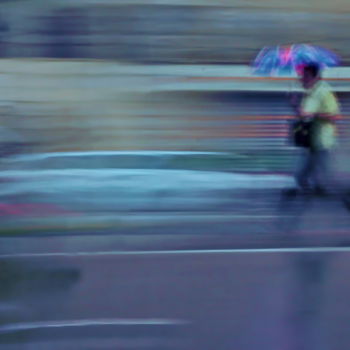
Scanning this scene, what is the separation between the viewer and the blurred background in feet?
15.8

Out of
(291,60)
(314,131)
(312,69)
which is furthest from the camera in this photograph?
(291,60)

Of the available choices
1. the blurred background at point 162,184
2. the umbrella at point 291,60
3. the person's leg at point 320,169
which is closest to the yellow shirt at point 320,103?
the person's leg at point 320,169

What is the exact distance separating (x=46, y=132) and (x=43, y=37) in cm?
108

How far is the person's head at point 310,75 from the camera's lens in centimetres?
721

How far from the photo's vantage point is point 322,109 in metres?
7.20

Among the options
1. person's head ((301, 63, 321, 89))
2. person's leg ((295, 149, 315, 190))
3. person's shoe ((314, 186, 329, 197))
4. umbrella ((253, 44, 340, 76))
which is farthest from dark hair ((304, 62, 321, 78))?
person's shoe ((314, 186, 329, 197))

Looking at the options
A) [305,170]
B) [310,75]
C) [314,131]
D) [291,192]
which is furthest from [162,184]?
[310,75]

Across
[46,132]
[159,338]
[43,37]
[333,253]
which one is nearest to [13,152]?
[46,132]

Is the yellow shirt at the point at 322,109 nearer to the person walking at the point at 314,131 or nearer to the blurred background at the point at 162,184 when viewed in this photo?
the person walking at the point at 314,131

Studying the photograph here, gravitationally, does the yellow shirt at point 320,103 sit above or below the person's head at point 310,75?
below

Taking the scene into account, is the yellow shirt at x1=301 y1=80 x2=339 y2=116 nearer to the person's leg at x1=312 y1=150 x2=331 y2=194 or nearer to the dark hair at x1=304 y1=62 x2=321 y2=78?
the dark hair at x1=304 y1=62 x2=321 y2=78

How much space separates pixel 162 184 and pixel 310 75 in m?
1.77

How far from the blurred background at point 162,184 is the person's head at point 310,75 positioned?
101cm

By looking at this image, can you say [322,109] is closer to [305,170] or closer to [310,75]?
[310,75]
